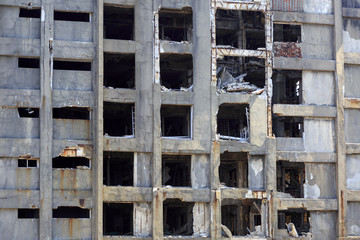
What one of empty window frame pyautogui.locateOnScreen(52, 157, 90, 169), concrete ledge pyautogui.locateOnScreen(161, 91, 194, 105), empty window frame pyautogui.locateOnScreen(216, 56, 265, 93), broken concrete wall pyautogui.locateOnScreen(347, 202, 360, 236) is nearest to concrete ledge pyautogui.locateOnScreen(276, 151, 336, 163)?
broken concrete wall pyautogui.locateOnScreen(347, 202, 360, 236)

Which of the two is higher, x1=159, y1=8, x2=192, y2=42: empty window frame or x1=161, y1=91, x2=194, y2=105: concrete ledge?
x1=159, y1=8, x2=192, y2=42: empty window frame

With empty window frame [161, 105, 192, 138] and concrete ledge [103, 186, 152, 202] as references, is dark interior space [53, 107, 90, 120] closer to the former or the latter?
empty window frame [161, 105, 192, 138]

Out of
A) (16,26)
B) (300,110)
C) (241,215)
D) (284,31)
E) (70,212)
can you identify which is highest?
(284,31)

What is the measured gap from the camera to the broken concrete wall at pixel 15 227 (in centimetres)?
3044

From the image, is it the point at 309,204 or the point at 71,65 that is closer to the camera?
the point at 309,204

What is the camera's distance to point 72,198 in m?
31.0

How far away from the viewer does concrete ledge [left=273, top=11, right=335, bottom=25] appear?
34.4 m

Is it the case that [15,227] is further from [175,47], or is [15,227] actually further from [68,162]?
[175,47]

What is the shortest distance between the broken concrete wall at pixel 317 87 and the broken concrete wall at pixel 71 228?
11.9 metres

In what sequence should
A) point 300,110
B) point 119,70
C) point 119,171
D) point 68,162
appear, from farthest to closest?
point 119,171
point 119,70
point 300,110
point 68,162

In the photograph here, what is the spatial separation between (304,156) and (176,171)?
764cm

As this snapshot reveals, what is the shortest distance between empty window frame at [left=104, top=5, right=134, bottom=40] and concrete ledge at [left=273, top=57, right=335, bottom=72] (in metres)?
7.49

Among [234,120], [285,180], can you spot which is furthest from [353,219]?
[234,120]

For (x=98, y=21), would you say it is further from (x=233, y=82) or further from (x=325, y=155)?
(x=325, y=155)
